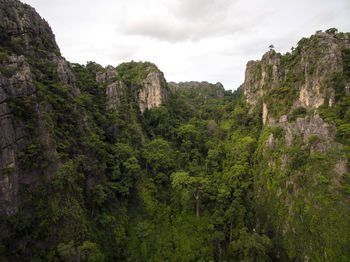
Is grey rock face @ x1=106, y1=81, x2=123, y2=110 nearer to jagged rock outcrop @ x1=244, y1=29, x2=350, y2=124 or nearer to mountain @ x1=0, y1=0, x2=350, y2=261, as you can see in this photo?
mountain @ x1=0, y1=0, x2=350, y2=261

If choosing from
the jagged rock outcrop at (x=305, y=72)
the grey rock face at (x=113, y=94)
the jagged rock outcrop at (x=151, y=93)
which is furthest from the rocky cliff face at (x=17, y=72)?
the jagged rock outcrop at (x=305, y=72)

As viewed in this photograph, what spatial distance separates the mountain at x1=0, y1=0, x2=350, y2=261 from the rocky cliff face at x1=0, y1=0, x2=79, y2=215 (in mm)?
106

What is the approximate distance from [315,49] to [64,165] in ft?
116

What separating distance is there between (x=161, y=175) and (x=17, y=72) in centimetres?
2184

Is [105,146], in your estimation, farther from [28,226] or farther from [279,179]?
[279,179]

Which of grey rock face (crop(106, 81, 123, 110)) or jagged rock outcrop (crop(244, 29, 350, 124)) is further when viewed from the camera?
grey rock face (crop(106, 81, 123, 110))

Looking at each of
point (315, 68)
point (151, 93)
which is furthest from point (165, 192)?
point (151, 93)

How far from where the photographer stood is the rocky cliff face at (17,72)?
1445 centimetres

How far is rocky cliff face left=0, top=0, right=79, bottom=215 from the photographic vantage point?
14.4 meters

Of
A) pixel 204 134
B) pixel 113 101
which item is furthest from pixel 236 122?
pixel 113 101

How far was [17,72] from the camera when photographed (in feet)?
57.0

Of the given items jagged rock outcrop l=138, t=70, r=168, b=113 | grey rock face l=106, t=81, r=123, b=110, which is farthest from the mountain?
A: jagged rock outcrop l=138, t=70, r=168, b=113

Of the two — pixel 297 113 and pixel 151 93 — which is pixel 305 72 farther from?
pixel 151 93

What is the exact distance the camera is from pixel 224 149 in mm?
37000
